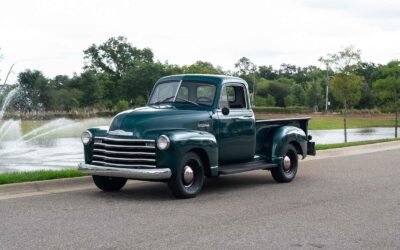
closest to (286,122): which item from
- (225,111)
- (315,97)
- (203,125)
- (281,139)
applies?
(281,139)

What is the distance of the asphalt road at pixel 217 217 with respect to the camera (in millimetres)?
7211

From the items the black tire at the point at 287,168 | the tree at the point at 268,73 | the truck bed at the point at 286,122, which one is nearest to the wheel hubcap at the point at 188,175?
the truck bed at the point at 286,122

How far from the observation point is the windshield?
37.8 ft

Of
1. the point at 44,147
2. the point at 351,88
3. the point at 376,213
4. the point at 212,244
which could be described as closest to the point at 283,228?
the point at 212,244

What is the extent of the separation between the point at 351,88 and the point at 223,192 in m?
23.9

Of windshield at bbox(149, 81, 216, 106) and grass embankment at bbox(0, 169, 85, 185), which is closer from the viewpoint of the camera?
grass embankment at bbox(0, 169, 85, 185)

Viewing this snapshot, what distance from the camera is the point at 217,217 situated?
28.8 ft

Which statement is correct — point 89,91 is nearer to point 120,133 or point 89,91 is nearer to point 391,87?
point 391,87

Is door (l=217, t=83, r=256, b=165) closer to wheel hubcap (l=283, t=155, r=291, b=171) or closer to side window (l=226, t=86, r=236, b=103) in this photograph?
side window (l=226, t=86, r=236, b=103)

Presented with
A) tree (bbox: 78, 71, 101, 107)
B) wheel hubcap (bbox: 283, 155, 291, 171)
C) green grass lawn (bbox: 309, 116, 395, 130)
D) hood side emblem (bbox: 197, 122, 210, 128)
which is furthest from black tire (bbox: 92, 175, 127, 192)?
tree (bbox: 78, 71, 101, 107)

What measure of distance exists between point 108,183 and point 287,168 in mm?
3729

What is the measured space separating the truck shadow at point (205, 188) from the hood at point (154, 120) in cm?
112

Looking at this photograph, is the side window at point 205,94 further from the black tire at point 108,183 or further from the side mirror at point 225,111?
the black tire at point 108,183

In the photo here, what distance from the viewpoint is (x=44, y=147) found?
22375mm
